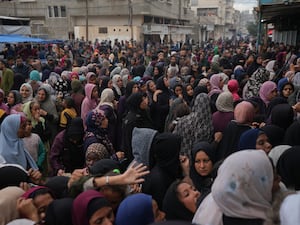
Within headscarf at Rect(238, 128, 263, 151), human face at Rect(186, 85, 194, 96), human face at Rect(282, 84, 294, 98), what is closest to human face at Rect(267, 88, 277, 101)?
human face at Rect(282, 84, 294, 98)

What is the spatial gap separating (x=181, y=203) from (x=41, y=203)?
94cm

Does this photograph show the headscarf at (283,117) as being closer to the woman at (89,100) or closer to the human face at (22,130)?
the human face at (22,130)

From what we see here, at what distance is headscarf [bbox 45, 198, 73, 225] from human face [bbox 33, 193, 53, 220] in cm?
10

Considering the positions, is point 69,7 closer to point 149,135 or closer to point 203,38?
point 203,38

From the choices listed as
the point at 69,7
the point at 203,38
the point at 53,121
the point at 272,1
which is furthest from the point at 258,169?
the point at 203,38

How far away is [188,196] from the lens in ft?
7.74

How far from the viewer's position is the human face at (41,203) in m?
2.32

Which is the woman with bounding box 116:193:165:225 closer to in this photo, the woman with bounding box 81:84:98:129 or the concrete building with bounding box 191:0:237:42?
the woman with bounding box 81:84:98:129

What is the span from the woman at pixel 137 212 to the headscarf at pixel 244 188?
0.44 metres

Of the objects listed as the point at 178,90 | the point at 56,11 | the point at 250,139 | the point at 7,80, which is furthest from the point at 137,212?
the point at 56,11

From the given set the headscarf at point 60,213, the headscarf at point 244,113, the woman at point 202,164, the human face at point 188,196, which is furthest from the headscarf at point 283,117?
the headscarf at point 60,213

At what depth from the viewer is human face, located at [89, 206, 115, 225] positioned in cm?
210

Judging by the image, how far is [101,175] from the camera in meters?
2.69

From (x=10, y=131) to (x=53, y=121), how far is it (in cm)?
163
